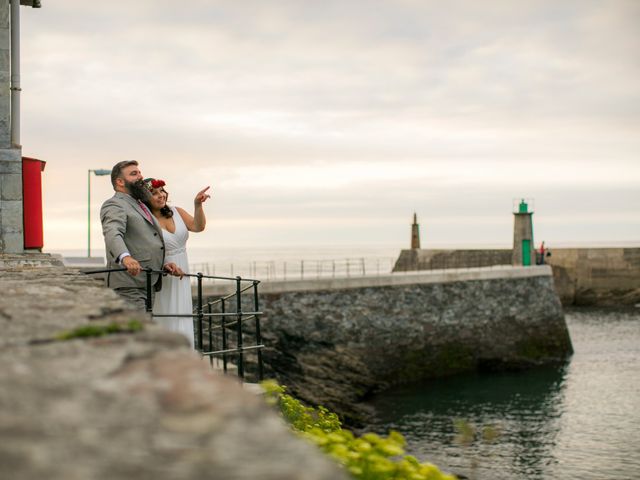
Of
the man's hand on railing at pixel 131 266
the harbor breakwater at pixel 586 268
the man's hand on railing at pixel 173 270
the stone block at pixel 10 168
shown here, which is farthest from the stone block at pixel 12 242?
the harbor breakwater at pixel 586 268

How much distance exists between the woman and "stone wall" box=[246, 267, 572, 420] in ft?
50.9

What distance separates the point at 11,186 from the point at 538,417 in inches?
604

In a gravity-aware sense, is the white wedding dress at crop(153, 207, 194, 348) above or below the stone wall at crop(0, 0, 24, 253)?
below

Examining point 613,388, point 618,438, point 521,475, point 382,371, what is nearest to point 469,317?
point 382,371

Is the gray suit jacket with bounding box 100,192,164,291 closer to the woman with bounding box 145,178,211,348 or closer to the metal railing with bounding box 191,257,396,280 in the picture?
the woman with bounding box 145,178,211,348

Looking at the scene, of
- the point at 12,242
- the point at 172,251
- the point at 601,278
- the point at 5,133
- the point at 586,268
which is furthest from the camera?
the point at 586,268

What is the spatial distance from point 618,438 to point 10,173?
47.4 ft

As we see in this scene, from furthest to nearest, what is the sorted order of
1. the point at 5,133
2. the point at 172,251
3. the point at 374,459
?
the point at 5,133 < the point at 172,251 < the point at 374,459

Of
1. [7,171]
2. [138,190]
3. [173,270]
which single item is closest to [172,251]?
[173,270]

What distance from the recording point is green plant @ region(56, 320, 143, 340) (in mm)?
2396

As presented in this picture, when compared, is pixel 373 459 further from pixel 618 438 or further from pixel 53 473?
pixel 618 438

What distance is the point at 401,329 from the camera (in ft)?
91.4

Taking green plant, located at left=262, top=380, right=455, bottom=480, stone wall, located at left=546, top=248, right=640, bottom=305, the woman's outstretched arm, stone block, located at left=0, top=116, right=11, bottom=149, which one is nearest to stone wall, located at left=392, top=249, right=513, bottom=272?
stone wall, located at left=546, top=248, right=640, bottom=305

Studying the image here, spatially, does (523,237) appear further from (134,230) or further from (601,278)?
(134,230)
